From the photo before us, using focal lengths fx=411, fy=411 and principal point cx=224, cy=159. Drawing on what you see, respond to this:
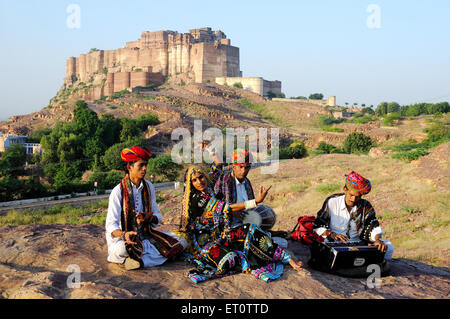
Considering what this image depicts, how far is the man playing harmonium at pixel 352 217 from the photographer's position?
3594mm

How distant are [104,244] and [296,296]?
2.01 meters

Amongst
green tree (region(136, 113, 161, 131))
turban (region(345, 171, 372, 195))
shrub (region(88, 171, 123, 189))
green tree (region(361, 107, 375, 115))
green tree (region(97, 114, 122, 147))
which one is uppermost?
green tree (region(361, 107, 375, 115))

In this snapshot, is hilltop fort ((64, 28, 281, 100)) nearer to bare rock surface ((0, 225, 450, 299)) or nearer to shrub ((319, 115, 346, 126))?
shrub ((319, 115, 346, 126))

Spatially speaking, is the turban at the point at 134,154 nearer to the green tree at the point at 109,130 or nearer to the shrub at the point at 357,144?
the shrub at the point at 357,144

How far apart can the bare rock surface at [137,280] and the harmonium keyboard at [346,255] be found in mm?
115

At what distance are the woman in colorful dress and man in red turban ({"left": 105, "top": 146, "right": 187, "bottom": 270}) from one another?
0.21 m

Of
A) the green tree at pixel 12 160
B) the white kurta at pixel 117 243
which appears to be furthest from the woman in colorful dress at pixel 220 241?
the green tree at pixel 12 160

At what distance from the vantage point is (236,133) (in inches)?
1126

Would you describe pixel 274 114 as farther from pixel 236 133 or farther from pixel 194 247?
pixel 194 247

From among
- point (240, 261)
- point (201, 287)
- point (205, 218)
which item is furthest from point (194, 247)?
point (201, 287)

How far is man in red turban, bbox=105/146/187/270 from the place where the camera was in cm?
322

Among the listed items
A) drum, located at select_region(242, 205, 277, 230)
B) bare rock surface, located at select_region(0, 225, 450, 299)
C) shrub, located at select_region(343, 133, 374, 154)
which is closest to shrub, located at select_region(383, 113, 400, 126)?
shrub, located at select_region(343, 133, 374, 154)

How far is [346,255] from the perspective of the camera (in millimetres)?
3299

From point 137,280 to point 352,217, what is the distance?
6.48 feet
